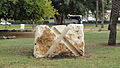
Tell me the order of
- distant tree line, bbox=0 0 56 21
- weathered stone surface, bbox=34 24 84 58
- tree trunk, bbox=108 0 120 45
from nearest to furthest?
weathered stone surface, bbox=34 24 84 58 < tree trunk, bbox=108 0 120 45 < distant tree line, bbox=0 0 56 21

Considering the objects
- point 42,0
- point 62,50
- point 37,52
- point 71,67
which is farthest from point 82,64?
point 42,0

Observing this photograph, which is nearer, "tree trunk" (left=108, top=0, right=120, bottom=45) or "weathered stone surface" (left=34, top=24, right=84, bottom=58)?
"weathered stone surface" (left=34, top=24, right=84, bottom=58)

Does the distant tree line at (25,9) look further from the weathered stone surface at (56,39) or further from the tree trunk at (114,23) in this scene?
the weathered stone surface at (56,39)

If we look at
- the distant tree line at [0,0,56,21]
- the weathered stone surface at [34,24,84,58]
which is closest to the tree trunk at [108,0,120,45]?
the weathered stone surface at [34,24,84,58]

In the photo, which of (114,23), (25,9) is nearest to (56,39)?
(114,23)

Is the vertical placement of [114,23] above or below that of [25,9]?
below

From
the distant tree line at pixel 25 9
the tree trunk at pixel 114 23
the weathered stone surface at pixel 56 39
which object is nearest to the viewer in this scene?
the weathered stone surface at pixel 56 39

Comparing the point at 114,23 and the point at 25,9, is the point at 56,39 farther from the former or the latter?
the point at 25,9

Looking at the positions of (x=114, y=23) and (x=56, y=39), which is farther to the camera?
(x=114, y=23)

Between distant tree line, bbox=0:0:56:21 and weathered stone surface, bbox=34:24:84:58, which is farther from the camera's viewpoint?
distant tree line, bbox=0:0:56:21

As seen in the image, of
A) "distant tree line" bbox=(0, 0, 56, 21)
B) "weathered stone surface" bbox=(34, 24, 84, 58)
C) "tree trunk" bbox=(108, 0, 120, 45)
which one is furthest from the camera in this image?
"distant tree line" bbox=(0, 0, 56, 21)

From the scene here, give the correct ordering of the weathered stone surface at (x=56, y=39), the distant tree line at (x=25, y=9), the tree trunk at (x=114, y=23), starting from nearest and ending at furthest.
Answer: the weathered stone surface at (x=56, y=39) < the tree trunk at (x=114, y=23) < the distant tree line at (x=25, y=9)

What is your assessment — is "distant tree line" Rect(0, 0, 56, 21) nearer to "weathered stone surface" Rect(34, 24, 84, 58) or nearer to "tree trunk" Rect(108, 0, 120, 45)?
"tree trunk" Rect(108, 0, 120, 45)

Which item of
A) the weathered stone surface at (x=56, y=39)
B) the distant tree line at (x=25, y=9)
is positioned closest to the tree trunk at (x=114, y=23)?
the weathered stone surface at (x=56, y=39)
